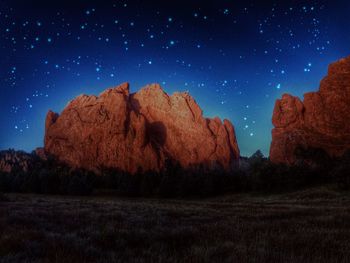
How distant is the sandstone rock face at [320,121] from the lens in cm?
8981

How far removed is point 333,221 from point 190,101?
150828mm

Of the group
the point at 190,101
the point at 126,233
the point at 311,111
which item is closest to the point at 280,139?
the point at 311,111

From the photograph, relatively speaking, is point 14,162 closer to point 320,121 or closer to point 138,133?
point 138,133

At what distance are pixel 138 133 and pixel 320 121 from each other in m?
72.7

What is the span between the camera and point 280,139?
95000 mm

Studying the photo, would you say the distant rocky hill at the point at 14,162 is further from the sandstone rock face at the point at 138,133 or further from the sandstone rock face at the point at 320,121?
the sandstone rock face at the point at 320,121

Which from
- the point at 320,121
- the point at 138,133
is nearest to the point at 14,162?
the point at 138,133

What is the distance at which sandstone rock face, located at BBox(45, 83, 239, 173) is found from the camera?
5128 inches

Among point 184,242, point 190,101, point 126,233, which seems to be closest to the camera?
point 184,242

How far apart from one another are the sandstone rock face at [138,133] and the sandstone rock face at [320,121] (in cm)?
4050

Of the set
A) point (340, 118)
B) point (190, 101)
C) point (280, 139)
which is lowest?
point (280, 139)

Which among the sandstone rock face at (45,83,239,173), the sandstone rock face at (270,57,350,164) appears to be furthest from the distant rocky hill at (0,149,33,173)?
the sandstone rock face at (270,57,350,164)

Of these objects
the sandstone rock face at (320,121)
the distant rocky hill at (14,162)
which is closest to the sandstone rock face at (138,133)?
the distant rocky hill at (14,162)

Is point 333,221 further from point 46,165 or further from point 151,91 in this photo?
point 151,91
